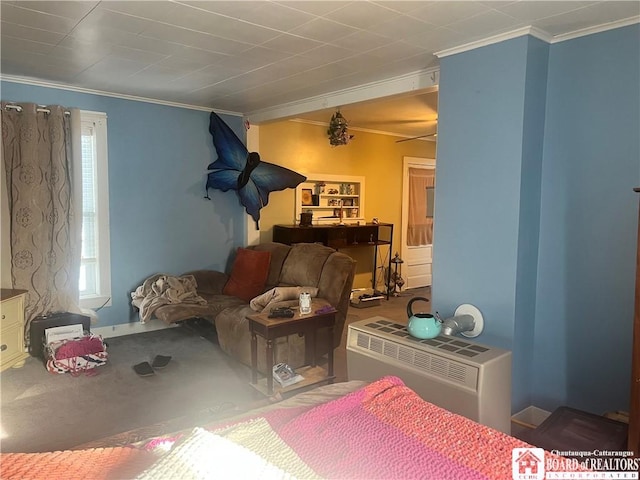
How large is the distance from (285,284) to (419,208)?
333cm

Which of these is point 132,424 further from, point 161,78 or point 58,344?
point 161,78

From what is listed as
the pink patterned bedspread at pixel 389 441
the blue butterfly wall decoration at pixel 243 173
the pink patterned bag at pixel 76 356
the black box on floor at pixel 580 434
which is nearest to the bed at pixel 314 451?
the pink patterned bedspread at pixel 389 441

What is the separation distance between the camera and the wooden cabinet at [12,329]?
348 cm

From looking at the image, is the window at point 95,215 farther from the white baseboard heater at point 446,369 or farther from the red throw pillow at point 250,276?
the white baseboard heater at point 446,369

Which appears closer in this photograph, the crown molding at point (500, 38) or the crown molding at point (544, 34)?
the crown molding at point (544, 34)

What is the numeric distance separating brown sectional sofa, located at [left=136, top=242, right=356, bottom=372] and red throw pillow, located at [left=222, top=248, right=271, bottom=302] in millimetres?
68

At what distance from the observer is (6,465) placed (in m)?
1.25

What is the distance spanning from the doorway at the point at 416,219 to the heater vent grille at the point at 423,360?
4.17 metres

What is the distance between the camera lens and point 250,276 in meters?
4.59

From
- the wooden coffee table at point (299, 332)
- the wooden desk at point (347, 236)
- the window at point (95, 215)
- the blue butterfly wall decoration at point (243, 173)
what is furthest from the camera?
the wooden desk at point (347, 236)

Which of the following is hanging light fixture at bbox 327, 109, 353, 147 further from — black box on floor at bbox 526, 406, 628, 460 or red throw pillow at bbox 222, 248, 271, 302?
black box on floor at bbox 526, 406, 628, 460

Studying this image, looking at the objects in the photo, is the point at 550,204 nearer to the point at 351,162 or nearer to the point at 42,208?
the point at 351,162

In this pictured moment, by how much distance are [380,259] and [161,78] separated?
3.89 meters

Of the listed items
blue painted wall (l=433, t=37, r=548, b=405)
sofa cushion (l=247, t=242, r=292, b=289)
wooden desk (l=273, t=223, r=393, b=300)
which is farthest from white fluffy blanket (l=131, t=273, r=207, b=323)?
blue painted wall (l=433, t=37, r=548, b=405)
